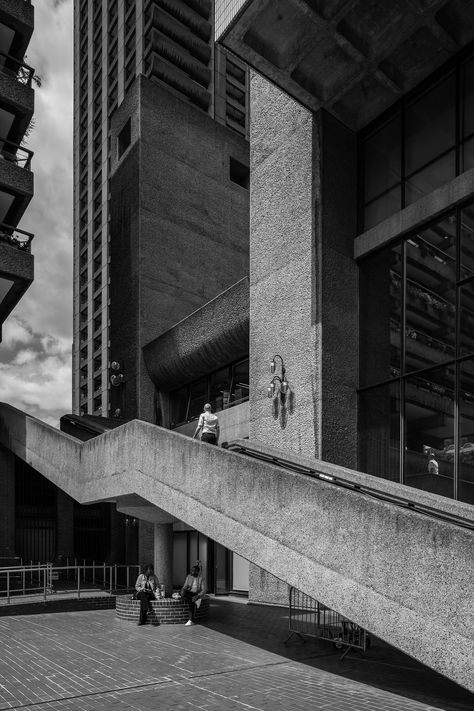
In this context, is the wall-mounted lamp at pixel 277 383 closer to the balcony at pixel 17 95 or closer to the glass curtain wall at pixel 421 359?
the glass curtain wall at pixel 421 359

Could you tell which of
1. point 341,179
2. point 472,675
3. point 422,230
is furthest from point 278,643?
A: point 341,179

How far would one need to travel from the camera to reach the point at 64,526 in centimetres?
2936

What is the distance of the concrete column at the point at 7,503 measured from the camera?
24.9 m

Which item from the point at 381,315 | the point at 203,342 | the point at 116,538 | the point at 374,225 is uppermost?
the point at 374,225

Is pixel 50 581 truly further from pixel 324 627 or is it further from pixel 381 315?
pixel 381 315

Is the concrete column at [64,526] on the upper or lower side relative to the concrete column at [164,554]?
lower

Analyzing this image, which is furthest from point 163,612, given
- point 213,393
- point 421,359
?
point 213,393

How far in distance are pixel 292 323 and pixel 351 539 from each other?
8.85 meters

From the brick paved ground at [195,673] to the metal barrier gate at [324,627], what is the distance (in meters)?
0.27

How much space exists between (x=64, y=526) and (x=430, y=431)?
2038 centimetres

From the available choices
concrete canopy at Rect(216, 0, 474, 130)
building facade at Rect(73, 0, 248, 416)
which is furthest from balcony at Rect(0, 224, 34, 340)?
building facade at Rect(73, 0, 248, 416)

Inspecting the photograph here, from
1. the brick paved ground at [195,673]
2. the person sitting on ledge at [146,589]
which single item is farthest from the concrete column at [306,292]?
the brick paved ground at [195,673]

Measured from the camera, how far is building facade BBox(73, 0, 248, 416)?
70750 mm

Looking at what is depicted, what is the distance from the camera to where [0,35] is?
27578 mm
